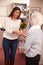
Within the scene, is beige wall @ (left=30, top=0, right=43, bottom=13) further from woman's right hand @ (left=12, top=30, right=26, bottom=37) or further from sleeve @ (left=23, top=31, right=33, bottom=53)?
sleeve @ (left=23, top=31, right=33, bottom=53)

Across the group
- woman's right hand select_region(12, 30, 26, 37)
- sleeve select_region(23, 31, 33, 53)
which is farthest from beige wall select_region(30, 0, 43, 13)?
sleeve select_region(23, 31, 33, 53)

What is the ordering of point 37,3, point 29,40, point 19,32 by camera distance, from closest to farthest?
point 29,40 → point 19,32 → point 37,3

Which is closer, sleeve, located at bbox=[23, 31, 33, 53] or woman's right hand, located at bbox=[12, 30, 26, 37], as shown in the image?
sleeve, located at bbox=[23, 31, 33, 53]

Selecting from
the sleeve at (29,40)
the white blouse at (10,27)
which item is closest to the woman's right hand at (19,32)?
the white blouse at (10,27)

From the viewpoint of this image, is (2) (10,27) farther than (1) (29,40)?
Yes

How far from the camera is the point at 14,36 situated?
3316 mm

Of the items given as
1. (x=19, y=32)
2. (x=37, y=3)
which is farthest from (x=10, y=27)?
(x=37, y=3)

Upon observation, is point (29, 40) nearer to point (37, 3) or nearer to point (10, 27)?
point (10, 27)

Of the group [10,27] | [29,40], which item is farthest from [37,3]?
[29,40]

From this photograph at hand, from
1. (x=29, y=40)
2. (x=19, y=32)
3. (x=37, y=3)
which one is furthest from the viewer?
(x=37, y=3)

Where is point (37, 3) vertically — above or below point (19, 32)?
above

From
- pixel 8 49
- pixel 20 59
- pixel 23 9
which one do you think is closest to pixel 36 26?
pixel 8 49

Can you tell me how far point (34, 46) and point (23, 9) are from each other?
4097 millimetres

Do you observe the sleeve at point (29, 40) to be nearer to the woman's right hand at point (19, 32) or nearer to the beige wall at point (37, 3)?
the woman's right hand at point (19, 32)
